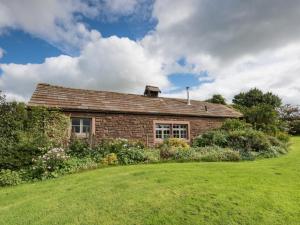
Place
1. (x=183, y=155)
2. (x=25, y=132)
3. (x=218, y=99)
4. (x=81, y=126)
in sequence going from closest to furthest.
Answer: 1. (x=25, y=132)
2. (x=183, y=155)
3. (x=81, y=126)
4. (x=218, y=99)

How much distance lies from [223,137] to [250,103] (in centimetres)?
3653

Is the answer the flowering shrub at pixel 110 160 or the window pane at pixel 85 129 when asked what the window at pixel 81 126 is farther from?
the flowering shrub at pixel 110 160

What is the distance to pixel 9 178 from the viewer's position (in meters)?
9.41

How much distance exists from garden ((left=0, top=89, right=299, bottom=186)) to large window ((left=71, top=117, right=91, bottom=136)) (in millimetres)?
1080

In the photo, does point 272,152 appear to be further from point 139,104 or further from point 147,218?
point 147,218

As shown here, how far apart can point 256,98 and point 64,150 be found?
44900 millimetres

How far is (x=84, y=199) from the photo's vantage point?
688 centimetres

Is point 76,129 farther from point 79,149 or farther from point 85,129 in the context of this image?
point 79,149

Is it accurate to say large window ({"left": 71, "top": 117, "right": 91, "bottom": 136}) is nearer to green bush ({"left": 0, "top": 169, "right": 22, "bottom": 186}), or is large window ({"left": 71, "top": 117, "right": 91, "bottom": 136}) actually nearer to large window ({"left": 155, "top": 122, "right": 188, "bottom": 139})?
large window ({"left": 155, "top": 122, "right": 188, "bottom": 139})

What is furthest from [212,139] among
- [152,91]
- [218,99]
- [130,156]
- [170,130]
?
[218,99]

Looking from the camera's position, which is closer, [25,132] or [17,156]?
[17,156]

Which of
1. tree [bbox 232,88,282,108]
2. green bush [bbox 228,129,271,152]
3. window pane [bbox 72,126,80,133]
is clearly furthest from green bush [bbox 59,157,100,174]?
tree [bbox 232,88,282,108]

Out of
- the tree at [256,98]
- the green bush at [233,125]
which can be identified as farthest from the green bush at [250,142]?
the tree at [256,98]

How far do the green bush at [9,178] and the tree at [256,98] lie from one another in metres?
46.5
